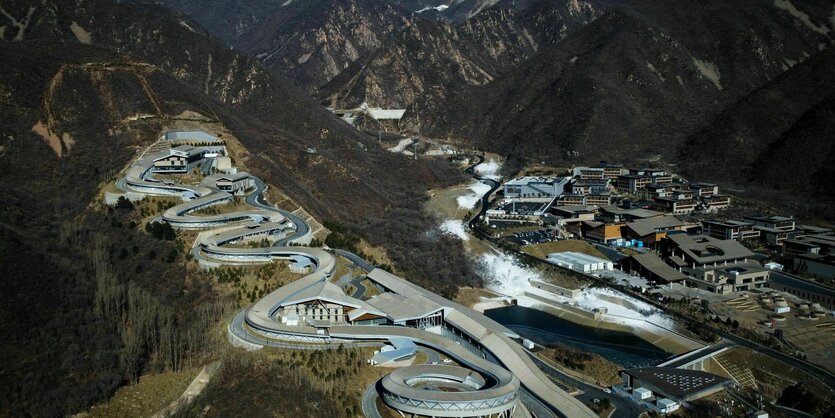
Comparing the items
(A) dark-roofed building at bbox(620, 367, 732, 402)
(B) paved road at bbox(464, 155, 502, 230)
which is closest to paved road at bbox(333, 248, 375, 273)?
(A) dark-roofed building at bbox(620, 367, 732, 402)

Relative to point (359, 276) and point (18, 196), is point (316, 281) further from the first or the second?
point (18, 196)

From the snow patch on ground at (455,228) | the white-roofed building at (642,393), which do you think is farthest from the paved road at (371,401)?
the snow patch on ground at (455,228)

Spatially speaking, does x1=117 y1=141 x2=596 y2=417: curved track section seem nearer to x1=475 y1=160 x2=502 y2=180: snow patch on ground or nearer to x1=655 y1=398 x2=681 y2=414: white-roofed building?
x1=655 y1=398 x2=681 y2=414: white-roofed building

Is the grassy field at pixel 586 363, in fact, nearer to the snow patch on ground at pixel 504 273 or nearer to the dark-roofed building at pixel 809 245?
the snow patch on ground at pixel 504 273

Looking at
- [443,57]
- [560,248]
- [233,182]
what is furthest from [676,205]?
[443,57]

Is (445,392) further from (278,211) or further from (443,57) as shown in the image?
(443,57)
